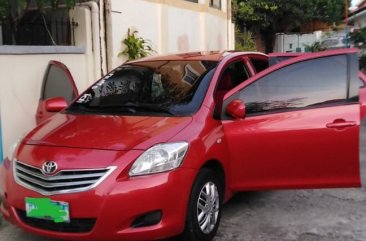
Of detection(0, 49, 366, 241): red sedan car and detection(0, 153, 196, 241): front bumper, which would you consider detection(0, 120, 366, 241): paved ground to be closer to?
detection(0, 49, 366, 241): red sedan car

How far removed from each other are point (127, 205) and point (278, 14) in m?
25.8

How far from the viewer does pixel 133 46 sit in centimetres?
984

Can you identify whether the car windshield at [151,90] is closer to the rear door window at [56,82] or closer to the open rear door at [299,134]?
the open rear door at [299,134]

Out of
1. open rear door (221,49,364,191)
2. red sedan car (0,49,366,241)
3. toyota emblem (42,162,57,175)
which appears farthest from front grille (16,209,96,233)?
open rear door (221,49,364,191)

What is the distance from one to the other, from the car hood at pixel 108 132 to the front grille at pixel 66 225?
55cm

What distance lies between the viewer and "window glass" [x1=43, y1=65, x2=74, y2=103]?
687 cm

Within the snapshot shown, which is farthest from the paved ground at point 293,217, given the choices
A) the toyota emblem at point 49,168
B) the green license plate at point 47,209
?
the toyota emblem at point 49,168

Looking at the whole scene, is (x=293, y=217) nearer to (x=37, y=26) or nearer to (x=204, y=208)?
(x=204, y=208)

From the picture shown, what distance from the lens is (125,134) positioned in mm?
4078

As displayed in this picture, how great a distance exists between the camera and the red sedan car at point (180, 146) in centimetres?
374

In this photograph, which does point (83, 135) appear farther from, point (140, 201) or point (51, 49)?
point (51, 49)

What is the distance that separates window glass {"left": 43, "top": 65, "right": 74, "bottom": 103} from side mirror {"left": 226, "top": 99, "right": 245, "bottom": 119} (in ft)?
9.66

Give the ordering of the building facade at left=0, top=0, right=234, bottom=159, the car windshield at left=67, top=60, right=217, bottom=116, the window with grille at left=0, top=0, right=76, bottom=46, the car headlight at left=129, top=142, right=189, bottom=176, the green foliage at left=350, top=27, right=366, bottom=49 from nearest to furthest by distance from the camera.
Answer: the car headlight at left=129, top=142, right=189, bottom=176, the car windshield at left=67, top=60, right=217, bottom=116, the building facade at left=0, top=0, right=234, bottom=159, the window with grille at left=0, top=0, right=76, bottom=46, the green foliage at left=350, top=27, right=366, bottom=49

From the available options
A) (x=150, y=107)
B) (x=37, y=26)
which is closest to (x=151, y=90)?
(x=150, y=107)
